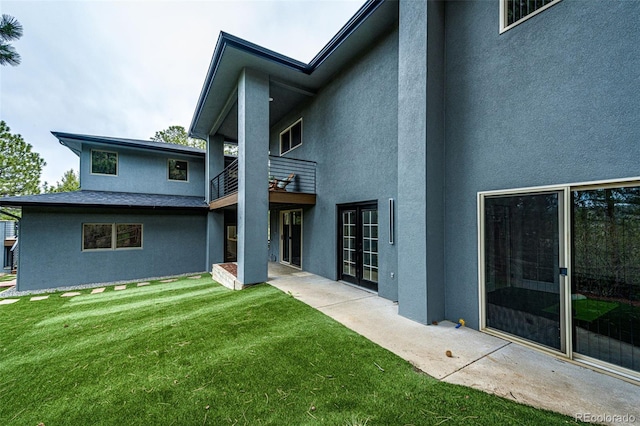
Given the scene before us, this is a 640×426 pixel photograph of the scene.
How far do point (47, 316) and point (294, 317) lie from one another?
5704mm

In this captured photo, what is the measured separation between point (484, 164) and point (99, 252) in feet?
41.2

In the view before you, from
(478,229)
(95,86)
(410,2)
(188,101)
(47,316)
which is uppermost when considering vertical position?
(188,101)

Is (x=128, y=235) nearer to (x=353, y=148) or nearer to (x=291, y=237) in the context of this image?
(x=291, y=237)

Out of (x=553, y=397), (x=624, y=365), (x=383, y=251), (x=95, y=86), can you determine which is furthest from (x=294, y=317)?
(x=95, y=86)

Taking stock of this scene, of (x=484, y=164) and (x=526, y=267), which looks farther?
(x=484, y=164)

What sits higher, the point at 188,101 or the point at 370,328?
the point at 188,101

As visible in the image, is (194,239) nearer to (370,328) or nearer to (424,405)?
(370,328)

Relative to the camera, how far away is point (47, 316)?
551 centimetres

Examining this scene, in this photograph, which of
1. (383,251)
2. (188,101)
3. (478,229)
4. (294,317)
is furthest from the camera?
(188,101)

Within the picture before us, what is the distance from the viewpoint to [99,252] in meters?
9.40

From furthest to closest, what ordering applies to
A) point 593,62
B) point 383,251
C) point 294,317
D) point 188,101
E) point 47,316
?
point 188,101, point 383,251, point 47,316, point 294,317, point 593,62

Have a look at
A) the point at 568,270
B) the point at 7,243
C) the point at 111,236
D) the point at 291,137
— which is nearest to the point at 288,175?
the point at 291,137

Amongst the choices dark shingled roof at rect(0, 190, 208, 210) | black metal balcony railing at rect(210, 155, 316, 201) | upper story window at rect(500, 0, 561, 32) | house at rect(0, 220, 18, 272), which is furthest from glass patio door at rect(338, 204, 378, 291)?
house at rect(0, 220, 18, 272)

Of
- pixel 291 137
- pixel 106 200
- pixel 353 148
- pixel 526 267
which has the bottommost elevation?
pixel 526 267
